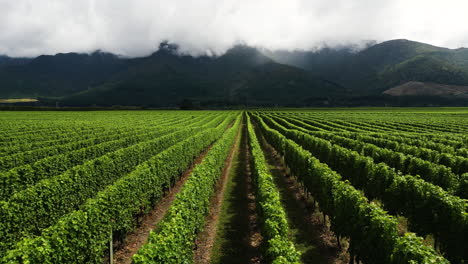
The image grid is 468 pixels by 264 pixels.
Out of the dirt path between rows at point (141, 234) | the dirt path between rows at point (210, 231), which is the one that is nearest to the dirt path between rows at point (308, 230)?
the dirt path between rows at point (210, 231)

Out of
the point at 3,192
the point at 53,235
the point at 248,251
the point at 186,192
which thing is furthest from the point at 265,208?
the point at 3,192

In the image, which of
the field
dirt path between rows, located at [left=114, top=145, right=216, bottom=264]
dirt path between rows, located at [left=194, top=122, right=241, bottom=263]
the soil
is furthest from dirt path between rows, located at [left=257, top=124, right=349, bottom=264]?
dirt path between rows, located at [left=114, top=145, right=216, bottom=264]

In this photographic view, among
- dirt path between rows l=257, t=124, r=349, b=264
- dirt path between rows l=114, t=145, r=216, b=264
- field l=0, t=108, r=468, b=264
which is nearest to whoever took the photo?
field l=0, t=108, r=468, b=264

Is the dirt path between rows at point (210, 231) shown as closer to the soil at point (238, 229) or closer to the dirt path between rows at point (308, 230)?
the soil at point (238, 229)

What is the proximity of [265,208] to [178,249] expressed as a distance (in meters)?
4.14

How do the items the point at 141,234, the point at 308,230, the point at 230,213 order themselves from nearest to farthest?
the point at 141,234
the point at 308,230
the point at 230,213

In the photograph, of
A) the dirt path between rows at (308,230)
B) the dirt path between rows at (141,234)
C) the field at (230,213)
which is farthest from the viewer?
the dirt path between rows at (141,234)

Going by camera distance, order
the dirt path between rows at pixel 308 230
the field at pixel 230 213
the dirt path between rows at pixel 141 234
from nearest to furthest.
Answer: the field at pixel 230 213
the dirt path between rows at pixel 308 230
the dirt path between rows at pixel 141 234

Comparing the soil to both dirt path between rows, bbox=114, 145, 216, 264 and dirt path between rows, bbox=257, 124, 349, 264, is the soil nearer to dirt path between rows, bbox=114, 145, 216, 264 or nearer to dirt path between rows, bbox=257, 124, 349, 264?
dirt path between rows, bbox=257, 124, 349, 264

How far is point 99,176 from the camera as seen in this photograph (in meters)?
16.9

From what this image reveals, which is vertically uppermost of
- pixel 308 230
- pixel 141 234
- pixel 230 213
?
pixel 230 213

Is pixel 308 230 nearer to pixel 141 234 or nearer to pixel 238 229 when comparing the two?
pixel 238 229

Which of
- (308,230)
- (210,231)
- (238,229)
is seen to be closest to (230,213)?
(238,229)

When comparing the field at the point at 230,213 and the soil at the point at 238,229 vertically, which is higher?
the field at the point at 230,213
